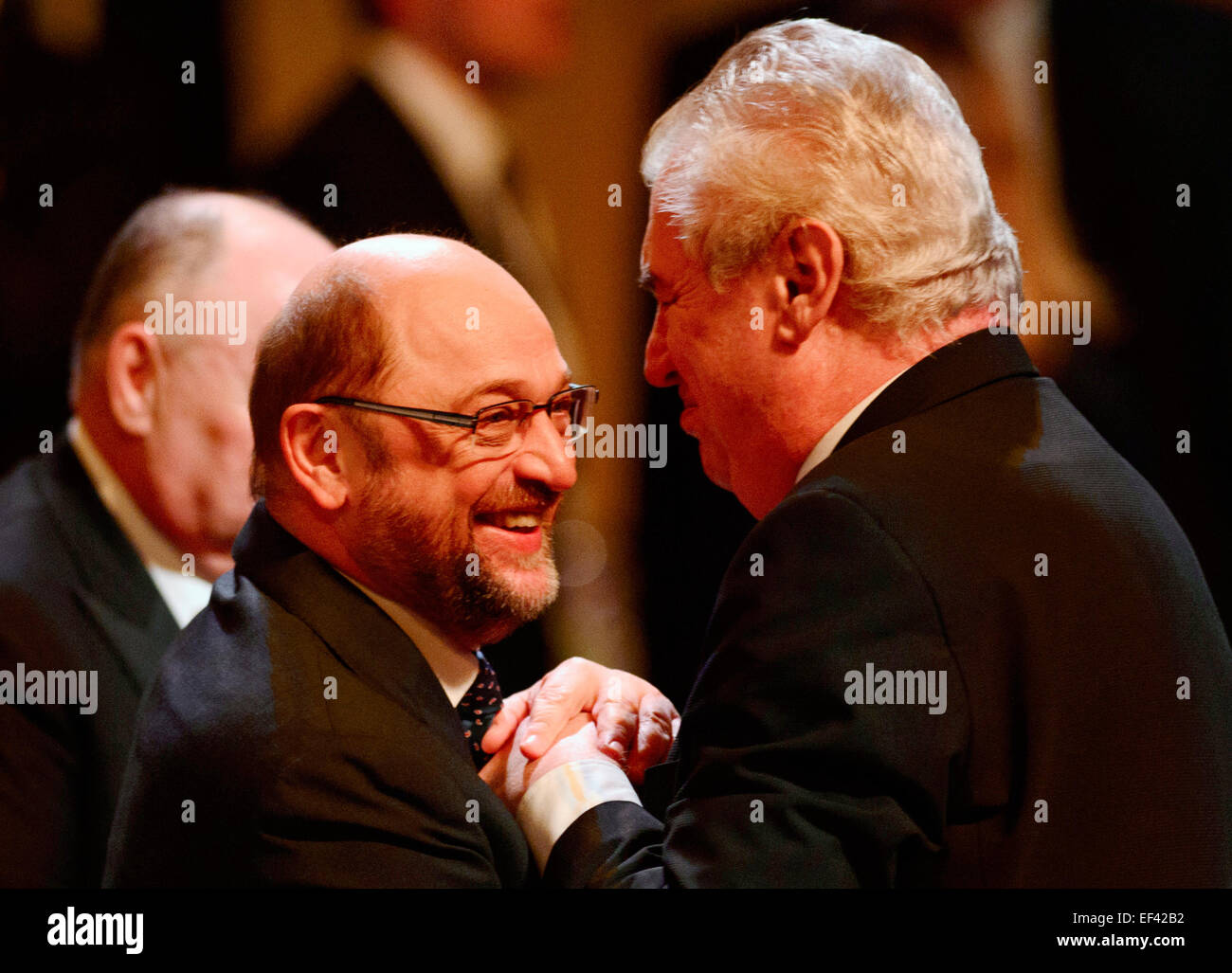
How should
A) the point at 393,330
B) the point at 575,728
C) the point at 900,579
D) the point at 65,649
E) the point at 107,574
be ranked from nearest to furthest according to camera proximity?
the point at 900,579
the point at 393,330
the point at 575,728
the point at 65,649
the point at 107,574

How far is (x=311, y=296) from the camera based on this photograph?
192 centimetres

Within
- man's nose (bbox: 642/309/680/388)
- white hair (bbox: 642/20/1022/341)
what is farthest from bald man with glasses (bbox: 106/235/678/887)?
white hair (bbox: 642/20/1022/341)

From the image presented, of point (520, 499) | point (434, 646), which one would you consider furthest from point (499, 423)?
point (434, 646)

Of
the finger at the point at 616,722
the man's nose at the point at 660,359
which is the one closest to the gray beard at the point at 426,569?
the finger at the point at 616,722

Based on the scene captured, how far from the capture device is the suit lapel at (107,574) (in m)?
2.47

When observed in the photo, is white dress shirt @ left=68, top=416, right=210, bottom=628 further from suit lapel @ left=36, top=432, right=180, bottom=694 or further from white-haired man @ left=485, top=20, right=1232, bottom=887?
white-haired man @ left=485, top=20, right=1232, bottom=887

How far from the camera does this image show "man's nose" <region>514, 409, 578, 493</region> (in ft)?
6.37

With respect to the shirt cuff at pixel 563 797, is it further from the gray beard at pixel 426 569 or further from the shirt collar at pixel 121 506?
the shirt collar at pixel 121 506

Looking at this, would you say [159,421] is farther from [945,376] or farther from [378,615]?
[945,376]

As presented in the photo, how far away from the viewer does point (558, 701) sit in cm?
199

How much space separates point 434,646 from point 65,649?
932 millimetres
